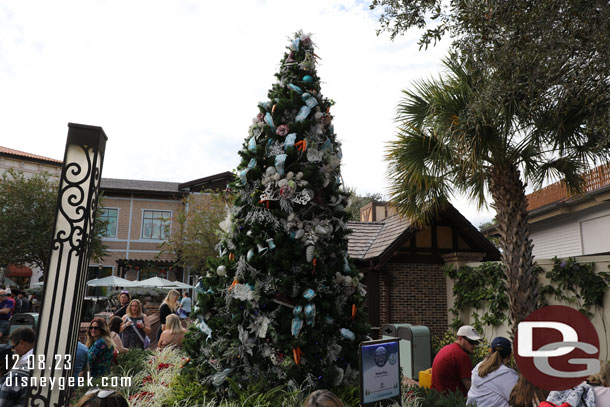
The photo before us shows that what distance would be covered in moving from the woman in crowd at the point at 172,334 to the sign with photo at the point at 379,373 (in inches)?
183

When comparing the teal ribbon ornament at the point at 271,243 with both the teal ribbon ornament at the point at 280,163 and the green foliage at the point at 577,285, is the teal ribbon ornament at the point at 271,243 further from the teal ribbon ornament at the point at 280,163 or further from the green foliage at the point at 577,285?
the green foliage at the point at 577,285

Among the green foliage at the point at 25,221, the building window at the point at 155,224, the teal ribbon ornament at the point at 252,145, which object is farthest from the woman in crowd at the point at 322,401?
the building window at the point at 155,224

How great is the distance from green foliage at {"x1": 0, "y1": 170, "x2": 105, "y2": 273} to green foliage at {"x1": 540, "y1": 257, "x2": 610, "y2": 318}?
23.1 metres

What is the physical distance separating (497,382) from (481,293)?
25.5 ft

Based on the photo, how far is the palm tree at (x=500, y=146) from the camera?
722cm

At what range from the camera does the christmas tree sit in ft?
15.2

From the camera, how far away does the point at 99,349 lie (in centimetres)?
567

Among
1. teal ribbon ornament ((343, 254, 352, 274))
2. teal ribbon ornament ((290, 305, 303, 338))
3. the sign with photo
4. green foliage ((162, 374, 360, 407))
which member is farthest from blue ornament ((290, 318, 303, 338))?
teal ribbon ornament ((343, 254, 352, 274))

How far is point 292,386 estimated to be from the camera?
4469 millimetres

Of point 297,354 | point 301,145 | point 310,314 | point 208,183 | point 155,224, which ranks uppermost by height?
point 208,183

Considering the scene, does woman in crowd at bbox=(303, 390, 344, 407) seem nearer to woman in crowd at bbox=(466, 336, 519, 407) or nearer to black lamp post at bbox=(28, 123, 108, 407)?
black lamp post at bbox=(28, 123, 108, 407)

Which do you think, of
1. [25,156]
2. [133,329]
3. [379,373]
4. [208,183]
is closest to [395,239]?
[133,329]

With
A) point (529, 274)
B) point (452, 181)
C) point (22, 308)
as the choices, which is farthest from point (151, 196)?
point (529, 274)

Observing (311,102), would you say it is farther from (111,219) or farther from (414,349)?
(111,219)
